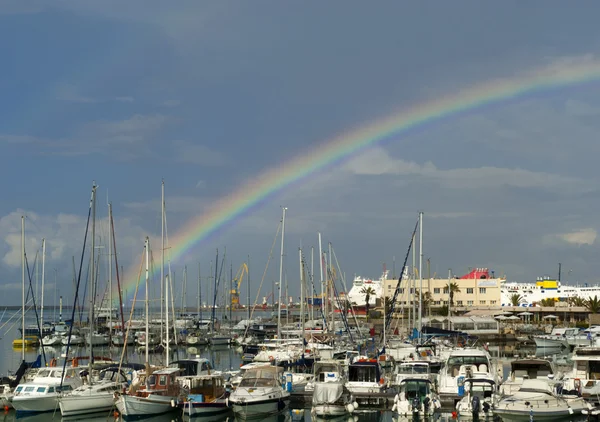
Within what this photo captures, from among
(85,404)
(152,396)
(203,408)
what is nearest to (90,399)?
(85,404)

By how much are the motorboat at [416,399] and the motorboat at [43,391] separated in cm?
1990

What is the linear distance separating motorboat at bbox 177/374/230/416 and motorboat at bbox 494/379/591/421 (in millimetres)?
15187

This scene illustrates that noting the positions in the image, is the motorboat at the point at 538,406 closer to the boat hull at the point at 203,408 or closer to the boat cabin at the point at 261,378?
the boat cabin at the point at 261,378

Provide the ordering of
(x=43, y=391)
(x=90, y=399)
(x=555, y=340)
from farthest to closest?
(x=555, y=340) < (x=43, y=391) < (x=90, y=399)

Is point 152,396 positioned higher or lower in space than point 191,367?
lower

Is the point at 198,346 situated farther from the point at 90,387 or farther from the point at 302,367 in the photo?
the point at 90,387

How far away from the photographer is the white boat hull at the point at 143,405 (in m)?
40.8

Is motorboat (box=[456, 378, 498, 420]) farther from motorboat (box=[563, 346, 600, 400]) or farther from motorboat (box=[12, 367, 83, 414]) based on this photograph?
motorboat (box=[12, 367, 83, 414])

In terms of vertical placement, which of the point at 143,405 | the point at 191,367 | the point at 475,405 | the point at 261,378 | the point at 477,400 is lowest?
the point at 143,405

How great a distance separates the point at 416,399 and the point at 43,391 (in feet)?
71.3

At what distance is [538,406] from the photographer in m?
36.2

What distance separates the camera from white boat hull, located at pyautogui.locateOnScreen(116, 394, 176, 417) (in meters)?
40.8

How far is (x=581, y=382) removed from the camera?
4256cm

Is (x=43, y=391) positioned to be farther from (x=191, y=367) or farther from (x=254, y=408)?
(x=254, y=408)
